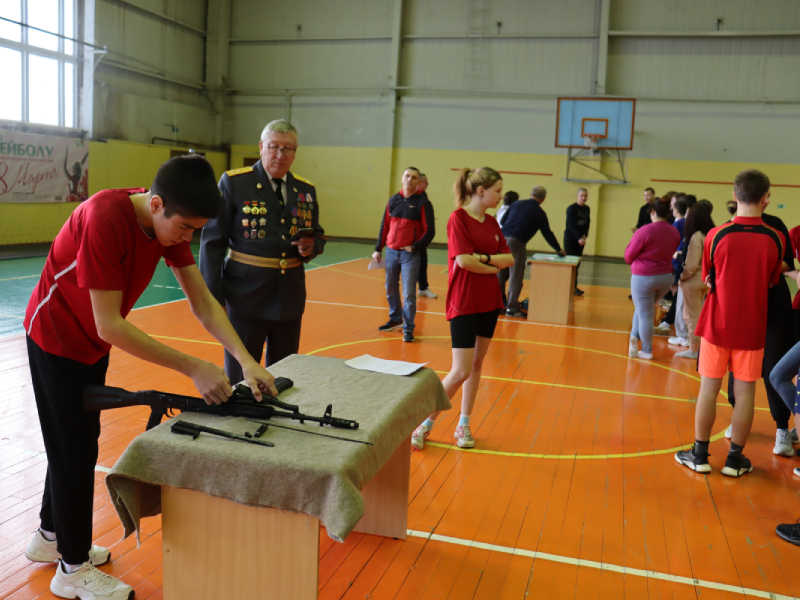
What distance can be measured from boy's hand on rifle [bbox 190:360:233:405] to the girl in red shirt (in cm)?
187

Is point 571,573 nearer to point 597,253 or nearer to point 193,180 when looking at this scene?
point 193,180

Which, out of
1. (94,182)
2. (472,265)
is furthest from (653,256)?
(94,182)

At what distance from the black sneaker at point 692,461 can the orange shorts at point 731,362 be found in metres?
0.53

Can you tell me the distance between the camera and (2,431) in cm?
396

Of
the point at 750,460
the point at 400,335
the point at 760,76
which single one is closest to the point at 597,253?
the point at 760,76

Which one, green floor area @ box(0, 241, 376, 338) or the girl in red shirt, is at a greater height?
the girl in red shirt

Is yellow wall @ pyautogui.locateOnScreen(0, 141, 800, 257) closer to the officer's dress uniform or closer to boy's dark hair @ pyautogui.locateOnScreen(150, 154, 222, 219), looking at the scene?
the officer's dress uniform

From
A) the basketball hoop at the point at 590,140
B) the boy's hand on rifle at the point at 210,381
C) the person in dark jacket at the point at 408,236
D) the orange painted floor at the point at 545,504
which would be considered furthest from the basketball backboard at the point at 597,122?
the boy's hand on rifle at the point at 210,381

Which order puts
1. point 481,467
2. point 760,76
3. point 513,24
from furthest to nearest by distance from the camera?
point 513,24 < point 760,76 < point 481,467

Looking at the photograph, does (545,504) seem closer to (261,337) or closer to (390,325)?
(261,337)

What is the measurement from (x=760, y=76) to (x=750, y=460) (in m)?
14.6

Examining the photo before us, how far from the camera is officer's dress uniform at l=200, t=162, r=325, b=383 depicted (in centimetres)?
322

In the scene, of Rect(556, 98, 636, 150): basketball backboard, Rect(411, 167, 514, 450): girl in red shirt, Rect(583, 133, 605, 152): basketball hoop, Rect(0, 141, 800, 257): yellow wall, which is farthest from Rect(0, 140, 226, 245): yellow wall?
Rect(411, 167, 514, 450): girl in red shirt

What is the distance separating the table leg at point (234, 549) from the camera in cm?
191
